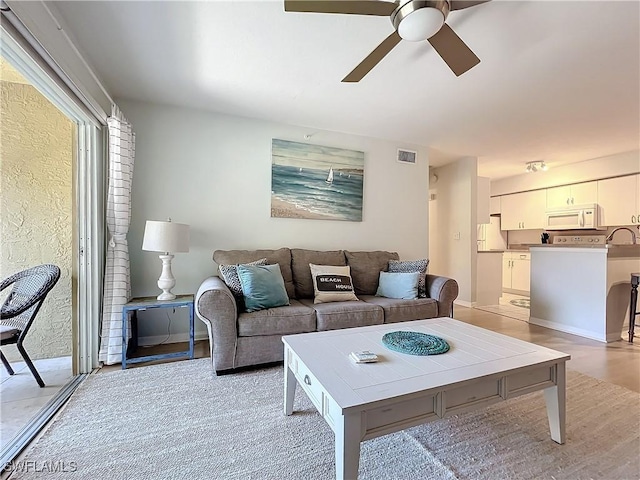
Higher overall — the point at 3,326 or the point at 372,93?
the point at 372,93

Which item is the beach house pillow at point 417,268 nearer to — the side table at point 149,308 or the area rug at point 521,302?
the side table at point 149,308

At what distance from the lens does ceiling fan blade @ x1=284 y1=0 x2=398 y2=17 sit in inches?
52.8

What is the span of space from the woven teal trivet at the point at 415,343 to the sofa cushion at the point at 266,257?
55.7 inches

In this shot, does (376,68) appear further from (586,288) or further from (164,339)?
(586,288)

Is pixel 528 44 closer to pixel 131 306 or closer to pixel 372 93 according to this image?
pixel 372 93

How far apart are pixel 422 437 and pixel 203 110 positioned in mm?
3350

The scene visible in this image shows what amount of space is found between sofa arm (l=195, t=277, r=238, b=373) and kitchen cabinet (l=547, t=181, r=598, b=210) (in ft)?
19.1

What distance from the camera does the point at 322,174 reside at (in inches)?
139

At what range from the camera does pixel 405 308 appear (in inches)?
107

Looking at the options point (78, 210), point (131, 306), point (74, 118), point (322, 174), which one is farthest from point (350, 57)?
point (131, 306)

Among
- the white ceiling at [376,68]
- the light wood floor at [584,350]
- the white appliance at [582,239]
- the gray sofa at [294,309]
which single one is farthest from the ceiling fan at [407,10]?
the white appliance at [582,239]

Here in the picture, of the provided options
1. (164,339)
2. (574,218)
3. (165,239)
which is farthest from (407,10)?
(574,218)

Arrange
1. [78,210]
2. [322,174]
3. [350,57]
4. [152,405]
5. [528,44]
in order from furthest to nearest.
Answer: [322,174], [78,210], [350,57], [528,44], [152,405]

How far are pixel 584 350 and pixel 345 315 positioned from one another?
7.82 feet
